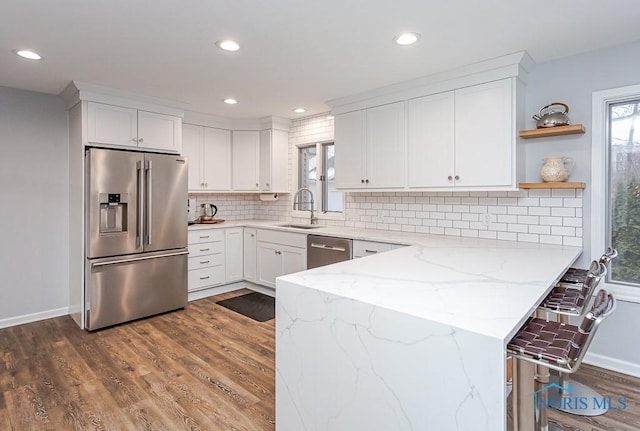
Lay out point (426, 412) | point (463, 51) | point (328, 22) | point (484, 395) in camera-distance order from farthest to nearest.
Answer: point (463, 51)
point (328, 22)
point (426, 412)
point (484, 395)

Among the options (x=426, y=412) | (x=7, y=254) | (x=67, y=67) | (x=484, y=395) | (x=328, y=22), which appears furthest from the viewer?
(x=7, y=254)

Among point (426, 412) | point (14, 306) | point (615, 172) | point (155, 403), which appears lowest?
point (155, 403)

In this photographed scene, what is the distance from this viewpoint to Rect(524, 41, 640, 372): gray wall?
258 centimetres

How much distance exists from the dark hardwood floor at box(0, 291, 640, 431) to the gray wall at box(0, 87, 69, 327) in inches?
13.4

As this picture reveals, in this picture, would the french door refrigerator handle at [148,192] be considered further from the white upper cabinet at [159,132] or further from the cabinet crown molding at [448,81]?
the cabinet crown molding at [448,81]

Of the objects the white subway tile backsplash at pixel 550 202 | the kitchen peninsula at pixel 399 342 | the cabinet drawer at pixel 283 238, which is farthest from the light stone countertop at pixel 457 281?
the cabinet drawer at pixel 283 238

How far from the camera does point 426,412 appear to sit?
120 centimetres

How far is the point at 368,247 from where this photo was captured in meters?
3.41

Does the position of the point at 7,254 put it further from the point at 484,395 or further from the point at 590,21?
the point at 590,21

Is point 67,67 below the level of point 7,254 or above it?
above

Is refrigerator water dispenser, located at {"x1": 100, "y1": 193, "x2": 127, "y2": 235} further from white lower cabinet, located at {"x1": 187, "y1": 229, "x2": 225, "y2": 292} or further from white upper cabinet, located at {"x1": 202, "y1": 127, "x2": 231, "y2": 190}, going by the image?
white upper cabinet, located at {"x1": 202, "y1": 127, "x2": 231, "y2": 190}

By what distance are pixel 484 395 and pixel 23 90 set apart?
458 cm

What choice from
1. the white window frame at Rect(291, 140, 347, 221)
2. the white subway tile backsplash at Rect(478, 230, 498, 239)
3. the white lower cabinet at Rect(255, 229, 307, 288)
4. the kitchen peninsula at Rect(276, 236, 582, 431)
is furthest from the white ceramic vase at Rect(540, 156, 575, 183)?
the white lower cabinet at Rect(255, 229, 307, 288)

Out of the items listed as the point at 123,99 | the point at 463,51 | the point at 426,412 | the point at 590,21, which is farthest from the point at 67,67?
the point at 590,21
